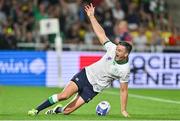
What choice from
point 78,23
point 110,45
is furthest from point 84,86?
point 78,23

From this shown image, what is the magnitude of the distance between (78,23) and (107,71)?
45.9 ft

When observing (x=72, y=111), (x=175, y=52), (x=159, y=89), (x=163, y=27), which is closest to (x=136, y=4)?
(x=163, y=27)

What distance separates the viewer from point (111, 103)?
2023cm

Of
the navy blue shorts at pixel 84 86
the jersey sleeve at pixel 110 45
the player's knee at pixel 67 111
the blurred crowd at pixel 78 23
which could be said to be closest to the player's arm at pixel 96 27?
the jersey sleeve at pixel 110 45

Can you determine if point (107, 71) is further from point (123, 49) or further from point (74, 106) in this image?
point (74, 106)

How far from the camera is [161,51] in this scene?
2828 centimetres

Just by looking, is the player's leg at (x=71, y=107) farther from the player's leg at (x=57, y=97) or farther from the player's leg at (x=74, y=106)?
the player's leg at (x=57, y=97)

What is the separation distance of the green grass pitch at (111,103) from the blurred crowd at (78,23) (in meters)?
3.08

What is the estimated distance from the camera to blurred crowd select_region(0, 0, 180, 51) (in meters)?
28.3

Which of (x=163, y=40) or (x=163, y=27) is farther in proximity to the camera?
(x=163, y=27)

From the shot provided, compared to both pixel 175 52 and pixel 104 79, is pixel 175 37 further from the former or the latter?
pixel 104 79

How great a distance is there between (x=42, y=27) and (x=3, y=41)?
1.93 m

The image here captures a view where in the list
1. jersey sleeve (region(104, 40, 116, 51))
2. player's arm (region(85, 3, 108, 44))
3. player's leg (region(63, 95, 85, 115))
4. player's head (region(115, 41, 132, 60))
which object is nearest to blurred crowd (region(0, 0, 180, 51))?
player's leg (region(63, 95, 85, 115))

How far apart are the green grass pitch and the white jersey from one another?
0.70 metres
